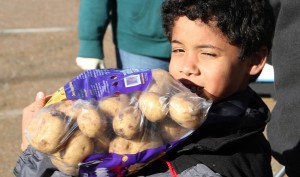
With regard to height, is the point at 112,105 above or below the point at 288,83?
above

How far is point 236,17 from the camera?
1958 millimetres

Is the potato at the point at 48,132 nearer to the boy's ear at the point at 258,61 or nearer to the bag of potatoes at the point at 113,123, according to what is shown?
the bag of potatoes at the point at 113,123

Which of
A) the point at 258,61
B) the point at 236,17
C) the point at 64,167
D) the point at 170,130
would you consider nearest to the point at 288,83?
the point at 258,61

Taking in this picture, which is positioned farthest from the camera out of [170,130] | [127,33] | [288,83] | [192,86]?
[127,33]

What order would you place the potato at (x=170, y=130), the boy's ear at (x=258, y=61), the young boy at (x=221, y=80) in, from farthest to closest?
the boy's ear at (x=258, y=61), the young boy at (x=221, y=80), the potato at (x=170, y=130)

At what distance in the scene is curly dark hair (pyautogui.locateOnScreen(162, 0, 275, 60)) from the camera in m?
1.94

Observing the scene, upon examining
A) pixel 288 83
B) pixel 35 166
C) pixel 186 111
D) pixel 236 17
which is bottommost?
pixel 35 166

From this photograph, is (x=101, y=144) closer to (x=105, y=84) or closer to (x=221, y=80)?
(x=105, y=84)

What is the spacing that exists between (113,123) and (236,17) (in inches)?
24.8

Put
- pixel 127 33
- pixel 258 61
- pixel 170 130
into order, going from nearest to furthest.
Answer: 1. pixel 170 130
2. pixel 258 61
3. pixel 127 33

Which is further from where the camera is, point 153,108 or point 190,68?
point 190,68

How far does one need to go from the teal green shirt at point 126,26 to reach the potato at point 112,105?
196cm

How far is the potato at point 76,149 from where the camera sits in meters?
1.54

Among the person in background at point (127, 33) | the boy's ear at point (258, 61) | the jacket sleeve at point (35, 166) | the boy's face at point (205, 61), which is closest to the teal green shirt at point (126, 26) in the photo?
the person in background at point (127, 33)
